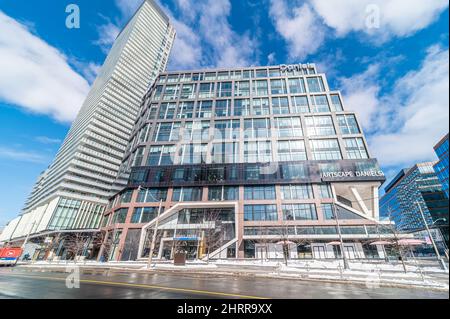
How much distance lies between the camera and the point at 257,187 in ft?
135

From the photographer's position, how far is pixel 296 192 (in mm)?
39406

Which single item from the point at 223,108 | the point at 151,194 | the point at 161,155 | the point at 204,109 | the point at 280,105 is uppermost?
the point at 280,105

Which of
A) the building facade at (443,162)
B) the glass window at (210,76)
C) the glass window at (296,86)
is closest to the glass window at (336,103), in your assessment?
the glass window at (296,86)

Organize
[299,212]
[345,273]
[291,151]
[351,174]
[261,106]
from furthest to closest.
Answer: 1. [261,106]
2. [291,151]
3. [351,174]
4. [299,212]
5. [345,273]

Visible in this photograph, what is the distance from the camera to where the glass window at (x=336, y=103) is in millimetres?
49062

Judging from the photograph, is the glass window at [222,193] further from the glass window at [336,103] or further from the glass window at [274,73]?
the glass window at [274,73]

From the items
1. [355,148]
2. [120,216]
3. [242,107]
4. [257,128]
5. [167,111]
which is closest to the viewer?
[120,216]

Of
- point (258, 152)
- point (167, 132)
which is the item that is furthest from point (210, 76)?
point (258, 152)

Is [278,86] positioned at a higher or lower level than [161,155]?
higher

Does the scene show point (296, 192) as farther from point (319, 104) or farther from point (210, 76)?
point (210, 76)

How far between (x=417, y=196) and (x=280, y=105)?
239ft

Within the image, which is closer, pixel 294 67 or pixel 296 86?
pixel 296 86
